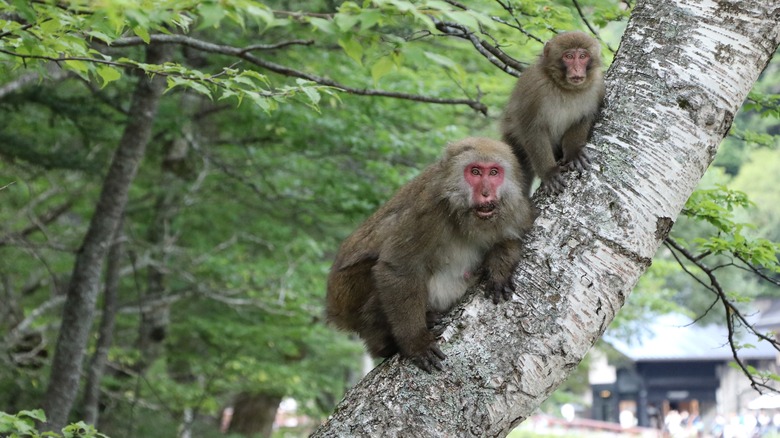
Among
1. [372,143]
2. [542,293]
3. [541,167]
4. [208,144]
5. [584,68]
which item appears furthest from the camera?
[208,144]

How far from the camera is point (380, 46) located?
11.0 ft

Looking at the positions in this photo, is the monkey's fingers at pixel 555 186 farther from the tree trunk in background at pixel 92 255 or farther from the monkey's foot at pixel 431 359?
the tree trunk in background at pixel 92 255

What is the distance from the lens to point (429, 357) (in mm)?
2982

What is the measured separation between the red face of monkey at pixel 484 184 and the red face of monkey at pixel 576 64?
106cm

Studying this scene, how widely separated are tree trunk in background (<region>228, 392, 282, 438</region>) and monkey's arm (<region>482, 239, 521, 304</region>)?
1285 centimetres

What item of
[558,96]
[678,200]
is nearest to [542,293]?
[678,200]

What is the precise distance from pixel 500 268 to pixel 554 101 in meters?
1.65

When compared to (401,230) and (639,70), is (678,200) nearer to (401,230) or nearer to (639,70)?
(639,70)

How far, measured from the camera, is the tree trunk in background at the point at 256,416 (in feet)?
52.1

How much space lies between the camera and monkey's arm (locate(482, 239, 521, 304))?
3.03 meters

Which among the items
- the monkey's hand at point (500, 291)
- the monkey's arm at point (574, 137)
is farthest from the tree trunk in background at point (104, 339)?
the monkey's hand at point (500, 291)

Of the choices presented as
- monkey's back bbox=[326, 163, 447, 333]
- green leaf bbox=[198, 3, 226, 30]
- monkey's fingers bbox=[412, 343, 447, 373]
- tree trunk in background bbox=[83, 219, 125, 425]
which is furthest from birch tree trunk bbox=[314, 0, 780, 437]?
tree trunk in background bbox=[83, 219, 125, 425]

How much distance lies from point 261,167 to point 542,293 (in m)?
8.67

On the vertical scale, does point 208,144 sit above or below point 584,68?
below
